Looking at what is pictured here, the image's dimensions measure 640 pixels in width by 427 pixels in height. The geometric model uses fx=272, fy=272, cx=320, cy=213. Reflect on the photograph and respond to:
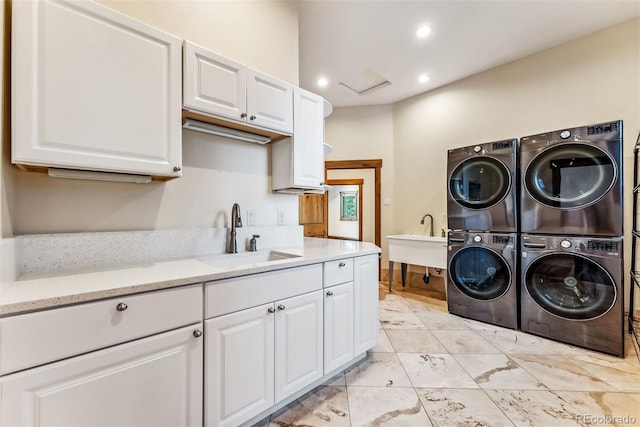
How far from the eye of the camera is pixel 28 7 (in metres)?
1.05

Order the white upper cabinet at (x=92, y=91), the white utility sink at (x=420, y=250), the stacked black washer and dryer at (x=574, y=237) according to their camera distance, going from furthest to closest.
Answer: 1. the white utility sink at (x=420, y=250)
2. the stacked black washer and dryer at (x=574, y=237)
3. the white upper cabinet at (x=92, y=91)

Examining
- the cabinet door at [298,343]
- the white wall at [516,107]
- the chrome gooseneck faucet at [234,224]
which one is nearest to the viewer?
the cabinet door at [298,343]

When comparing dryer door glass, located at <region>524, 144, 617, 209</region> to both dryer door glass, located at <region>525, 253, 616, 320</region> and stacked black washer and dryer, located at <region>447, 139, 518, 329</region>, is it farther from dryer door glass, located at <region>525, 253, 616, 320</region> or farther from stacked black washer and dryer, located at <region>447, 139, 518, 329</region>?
dryer door glass, located at <region>525, 253, 616, 320</region>

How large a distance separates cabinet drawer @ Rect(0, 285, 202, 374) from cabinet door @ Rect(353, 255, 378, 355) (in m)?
1.10

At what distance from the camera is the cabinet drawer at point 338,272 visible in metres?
1.70

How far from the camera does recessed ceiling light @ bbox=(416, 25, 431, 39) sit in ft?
8.69

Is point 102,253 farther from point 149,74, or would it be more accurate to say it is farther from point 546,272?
point 546,272

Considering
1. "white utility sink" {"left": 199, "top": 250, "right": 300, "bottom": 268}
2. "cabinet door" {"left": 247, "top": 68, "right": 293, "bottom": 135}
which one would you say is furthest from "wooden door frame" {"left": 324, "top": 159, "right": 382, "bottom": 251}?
"white utility sink" {"left": 199, "top": 250, "right": 300, "bottom": 268}

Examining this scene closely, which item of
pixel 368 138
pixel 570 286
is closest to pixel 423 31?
pixel 368 138

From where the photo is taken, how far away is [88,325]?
0.91m

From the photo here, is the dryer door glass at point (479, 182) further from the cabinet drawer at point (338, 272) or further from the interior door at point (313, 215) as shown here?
the interior door at point (313, 215)

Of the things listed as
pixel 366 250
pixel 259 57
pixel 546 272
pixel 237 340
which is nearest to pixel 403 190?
pixel 546 272

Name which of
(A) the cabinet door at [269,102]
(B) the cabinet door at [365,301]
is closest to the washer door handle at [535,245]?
(B) the cabinet door at [365,301]

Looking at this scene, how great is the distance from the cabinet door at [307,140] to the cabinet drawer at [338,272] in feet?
2.08
